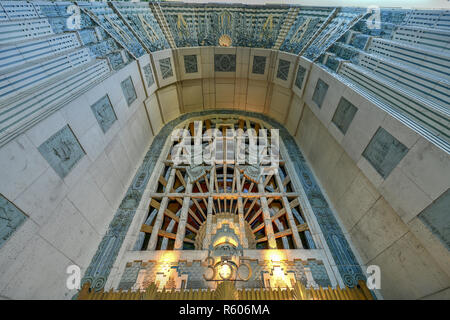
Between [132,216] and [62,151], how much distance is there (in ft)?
8.84

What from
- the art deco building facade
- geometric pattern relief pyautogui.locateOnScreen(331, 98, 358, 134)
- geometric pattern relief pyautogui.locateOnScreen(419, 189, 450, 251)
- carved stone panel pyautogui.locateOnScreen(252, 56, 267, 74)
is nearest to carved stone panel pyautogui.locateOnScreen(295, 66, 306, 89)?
the art deco building facade

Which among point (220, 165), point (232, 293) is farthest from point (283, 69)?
point (232, 293)

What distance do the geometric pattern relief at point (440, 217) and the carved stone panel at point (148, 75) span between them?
359 inches

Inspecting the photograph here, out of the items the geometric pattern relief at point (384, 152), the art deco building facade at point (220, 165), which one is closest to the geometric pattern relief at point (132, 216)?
the art deco building facade at point (220, 165)

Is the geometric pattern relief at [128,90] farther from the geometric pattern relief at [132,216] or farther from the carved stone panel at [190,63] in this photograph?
the carved stone panel at [190,63]

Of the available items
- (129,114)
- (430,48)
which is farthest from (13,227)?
(430,48)

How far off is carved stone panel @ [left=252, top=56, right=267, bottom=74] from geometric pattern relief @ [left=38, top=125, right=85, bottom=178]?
8.46 metres

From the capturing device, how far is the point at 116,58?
6273 millimetres

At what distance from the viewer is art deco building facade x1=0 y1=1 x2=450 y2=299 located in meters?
3.38

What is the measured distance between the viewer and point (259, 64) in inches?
367

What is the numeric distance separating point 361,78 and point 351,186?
319cm

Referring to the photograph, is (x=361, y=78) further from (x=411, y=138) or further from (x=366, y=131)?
(x=411, y=138)
